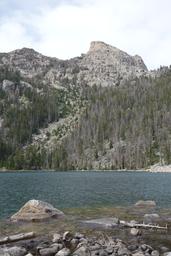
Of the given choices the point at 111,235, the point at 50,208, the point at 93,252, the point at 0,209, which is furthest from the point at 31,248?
the point at 0,209

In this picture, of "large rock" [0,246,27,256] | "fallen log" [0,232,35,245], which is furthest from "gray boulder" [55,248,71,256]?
"fallen log" [0,232,35,245]

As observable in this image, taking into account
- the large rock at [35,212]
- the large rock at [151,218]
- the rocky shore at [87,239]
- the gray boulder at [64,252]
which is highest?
the large rock at [35,212]

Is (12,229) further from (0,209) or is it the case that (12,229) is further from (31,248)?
(0,209)

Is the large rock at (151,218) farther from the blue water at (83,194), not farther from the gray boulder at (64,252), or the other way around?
the blue water at (83,194)

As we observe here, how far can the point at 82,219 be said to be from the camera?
43906 millimetres

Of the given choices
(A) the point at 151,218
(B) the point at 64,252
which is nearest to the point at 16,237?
(B) the point at 64,252

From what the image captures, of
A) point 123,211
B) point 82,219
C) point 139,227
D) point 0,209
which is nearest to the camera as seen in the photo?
point 139,227

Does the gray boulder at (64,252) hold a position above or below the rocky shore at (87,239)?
below

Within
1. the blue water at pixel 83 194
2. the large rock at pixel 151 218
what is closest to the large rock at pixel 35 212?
the blue water at pixel 83 194

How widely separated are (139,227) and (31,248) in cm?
1137

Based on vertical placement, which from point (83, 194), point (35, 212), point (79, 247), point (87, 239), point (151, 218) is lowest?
point (79, 247)

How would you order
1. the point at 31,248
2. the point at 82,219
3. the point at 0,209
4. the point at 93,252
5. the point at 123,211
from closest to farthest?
the point at 93,252 → the point at 31,248 → the point at 82,219 → the point at 123,211 → the point at 0,209

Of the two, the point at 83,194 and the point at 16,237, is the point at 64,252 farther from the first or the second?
the point at 83,194

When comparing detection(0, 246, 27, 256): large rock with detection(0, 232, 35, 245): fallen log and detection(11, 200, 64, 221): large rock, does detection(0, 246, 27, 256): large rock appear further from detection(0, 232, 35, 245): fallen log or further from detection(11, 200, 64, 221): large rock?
detection(11, 200, 64, 221): large rock
